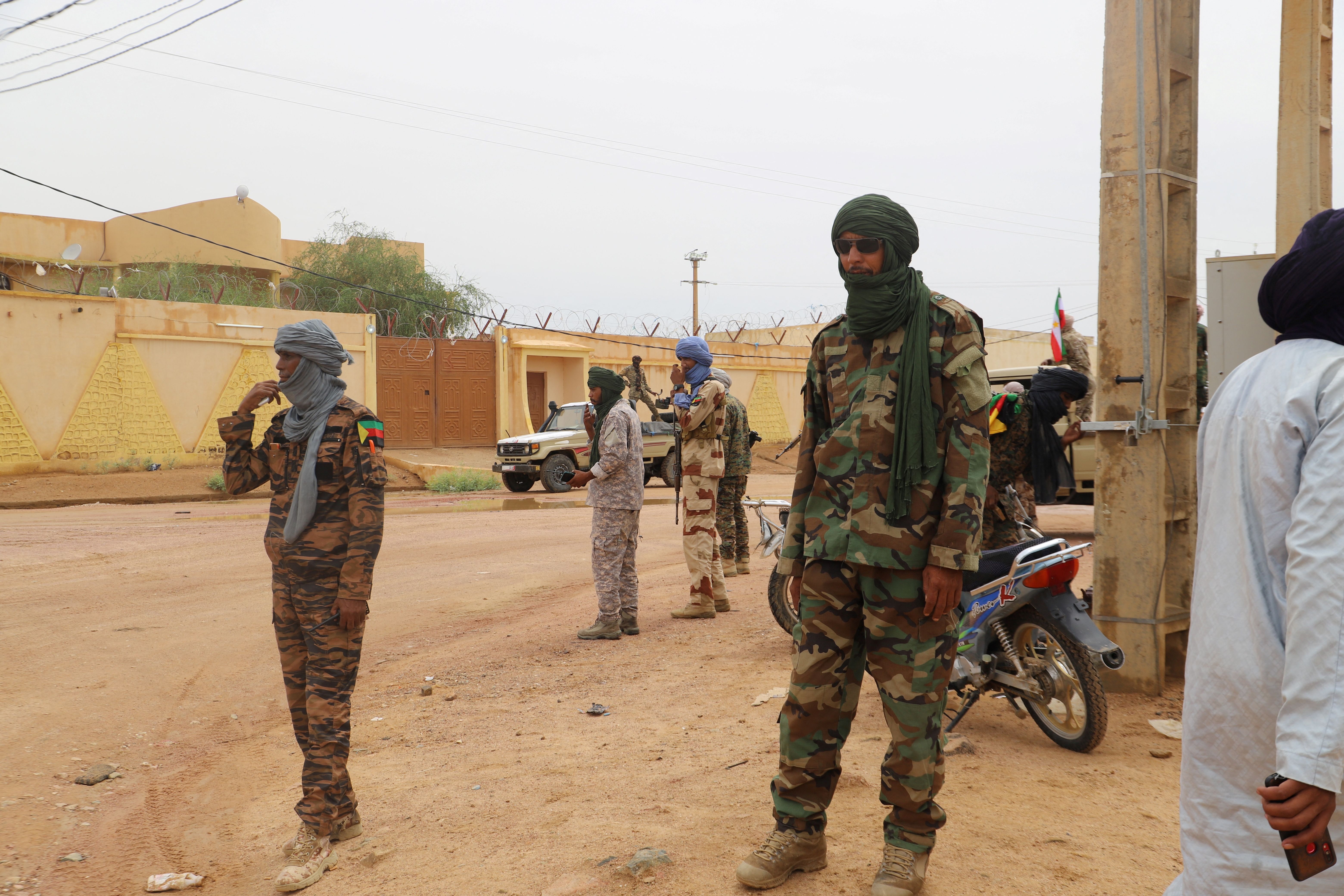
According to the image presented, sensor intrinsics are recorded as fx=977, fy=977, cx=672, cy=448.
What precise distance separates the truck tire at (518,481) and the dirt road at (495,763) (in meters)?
10.2

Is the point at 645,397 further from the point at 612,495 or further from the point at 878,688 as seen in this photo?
the point at 878,688

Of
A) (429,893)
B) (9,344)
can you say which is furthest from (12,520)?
(429,893)

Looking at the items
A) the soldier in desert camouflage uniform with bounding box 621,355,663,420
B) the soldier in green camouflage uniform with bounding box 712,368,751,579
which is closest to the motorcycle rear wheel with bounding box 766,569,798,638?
the soldier in green camouflage uniform with bounding box 712,368,751,579

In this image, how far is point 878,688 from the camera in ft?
9.25

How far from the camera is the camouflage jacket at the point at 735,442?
8188 millimetres

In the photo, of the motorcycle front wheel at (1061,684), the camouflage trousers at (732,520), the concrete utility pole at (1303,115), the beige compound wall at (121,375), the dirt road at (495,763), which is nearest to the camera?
the dirt road at (495,763)

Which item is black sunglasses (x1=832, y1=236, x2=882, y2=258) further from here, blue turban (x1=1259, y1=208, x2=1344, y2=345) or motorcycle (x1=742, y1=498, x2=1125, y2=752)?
motorcycle (x1=742, y1=498, x2=1125, y2=752)

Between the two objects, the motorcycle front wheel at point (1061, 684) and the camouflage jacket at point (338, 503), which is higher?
the camouflage jacket at point (338, 503)

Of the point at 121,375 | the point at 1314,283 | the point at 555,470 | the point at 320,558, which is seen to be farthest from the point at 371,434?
the point at 121,375

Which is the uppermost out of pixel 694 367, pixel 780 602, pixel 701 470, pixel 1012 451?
pixel 694 367

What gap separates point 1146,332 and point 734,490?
4.27m

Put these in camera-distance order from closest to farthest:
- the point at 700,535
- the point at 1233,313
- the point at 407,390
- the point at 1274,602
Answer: the point at 1274,602 → the point at 1233,313 → the point at 700,535 → the point at 407,390

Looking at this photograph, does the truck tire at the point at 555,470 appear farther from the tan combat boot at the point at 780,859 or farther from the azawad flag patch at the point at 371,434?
the tan combat boot at the point at 780,859

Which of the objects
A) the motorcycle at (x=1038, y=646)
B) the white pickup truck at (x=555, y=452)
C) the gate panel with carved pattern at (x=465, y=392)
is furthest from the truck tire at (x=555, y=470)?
the motorcycle at (x=1038, y=646)
